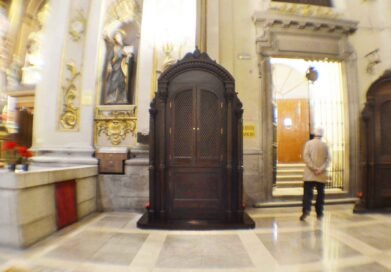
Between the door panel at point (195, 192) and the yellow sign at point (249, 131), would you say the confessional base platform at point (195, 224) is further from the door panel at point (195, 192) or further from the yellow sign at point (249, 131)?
the yellow sign at point (249, 131)

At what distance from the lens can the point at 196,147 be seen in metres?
4.87

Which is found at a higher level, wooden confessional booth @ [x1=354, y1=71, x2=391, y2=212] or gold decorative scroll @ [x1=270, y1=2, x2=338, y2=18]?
gold decorative scroll @ [x1=270, y1=2, x2=338, y2=18]

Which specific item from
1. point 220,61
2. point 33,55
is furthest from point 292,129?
point 33,55

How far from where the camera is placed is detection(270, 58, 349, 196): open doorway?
779cm

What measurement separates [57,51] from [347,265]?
7307 millimetres

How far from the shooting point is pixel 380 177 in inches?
241

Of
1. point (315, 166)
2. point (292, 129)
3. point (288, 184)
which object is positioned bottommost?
point (288, 184)

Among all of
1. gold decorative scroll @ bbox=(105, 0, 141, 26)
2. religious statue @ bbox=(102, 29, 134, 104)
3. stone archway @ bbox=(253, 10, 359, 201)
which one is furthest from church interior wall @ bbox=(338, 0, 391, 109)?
religious statue @ bbox=(102, 29, 134, 104)

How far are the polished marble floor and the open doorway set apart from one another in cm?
277

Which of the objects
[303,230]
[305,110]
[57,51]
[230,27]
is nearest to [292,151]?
[305,110]

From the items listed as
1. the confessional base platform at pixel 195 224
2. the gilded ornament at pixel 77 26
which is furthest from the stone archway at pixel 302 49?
the gilded ornament at pixel 77 26

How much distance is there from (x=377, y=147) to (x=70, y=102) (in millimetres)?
7649

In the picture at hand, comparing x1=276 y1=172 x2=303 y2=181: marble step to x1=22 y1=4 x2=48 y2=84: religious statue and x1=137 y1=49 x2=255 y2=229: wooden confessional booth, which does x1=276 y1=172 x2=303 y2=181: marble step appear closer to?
x1=137 y1=49 x2=255 y2=229: wooden confessional booth

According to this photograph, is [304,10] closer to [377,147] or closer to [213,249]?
[377,147]
